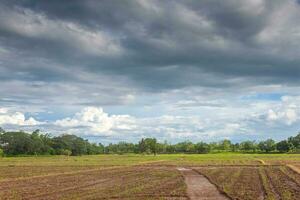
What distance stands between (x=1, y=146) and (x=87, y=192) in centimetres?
14953

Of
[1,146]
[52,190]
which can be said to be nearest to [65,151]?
[1,146]

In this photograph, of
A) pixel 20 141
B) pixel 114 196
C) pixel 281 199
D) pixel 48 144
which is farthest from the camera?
pixel 48 144

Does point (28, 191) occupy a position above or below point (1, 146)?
below

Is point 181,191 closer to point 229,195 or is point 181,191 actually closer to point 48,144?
point 229,195

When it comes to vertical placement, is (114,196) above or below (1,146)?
below

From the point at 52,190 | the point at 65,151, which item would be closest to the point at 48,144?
the point at 65,151

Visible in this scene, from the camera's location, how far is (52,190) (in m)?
30.7

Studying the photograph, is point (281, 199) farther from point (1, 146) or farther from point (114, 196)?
point (1, 146)

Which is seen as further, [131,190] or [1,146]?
[1,146]

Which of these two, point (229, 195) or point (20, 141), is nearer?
point (229, 195)

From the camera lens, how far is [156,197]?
84.4 feet

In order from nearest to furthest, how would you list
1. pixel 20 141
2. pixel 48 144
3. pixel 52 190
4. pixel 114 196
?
pixel 114 196 → pixel 52 190 → pixel 20 141 → pixel 48 144

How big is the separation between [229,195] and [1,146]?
155 m

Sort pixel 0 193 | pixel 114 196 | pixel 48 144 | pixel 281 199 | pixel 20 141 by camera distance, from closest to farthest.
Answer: pixel 281 199, pixel 114 196, pixel 0 193, pixel 20 141, pixel 48 144
